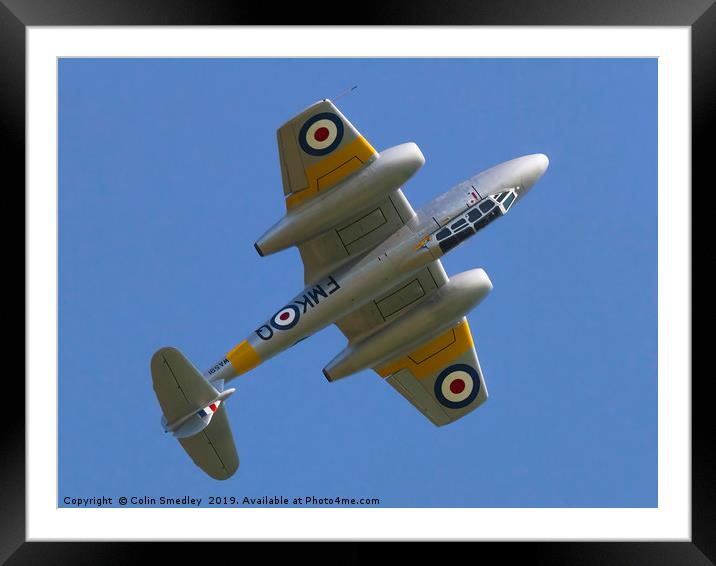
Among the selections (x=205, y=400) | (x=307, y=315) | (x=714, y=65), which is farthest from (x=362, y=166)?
(x=714, y=65)

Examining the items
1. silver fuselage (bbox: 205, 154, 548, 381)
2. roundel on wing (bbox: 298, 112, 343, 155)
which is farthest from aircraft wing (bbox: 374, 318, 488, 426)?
roundel on wing (bbox: 298, 112, 343, 155)

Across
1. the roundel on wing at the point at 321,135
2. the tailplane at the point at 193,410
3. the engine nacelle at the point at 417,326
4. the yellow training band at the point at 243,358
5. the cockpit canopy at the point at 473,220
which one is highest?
the roundel on wing at the point at 321,135

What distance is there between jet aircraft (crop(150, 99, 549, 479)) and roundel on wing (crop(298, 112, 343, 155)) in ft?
0.05

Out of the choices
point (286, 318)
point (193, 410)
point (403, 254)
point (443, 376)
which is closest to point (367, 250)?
point (403, 254)

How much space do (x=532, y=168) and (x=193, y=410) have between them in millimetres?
6708

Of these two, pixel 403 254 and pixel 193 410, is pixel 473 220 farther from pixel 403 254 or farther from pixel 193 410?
pixel 193 410

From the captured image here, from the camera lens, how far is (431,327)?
16.5 metres

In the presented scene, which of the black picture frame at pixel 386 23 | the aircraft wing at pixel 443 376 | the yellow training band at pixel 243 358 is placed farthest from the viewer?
the aircraft wing at pixel 443 376

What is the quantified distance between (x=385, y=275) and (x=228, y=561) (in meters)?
5.12

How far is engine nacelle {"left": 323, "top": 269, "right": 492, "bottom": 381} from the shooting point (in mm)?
16156

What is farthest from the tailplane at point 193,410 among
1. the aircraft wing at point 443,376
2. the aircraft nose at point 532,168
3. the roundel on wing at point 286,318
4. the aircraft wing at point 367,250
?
the aircraft nose at point 532,168

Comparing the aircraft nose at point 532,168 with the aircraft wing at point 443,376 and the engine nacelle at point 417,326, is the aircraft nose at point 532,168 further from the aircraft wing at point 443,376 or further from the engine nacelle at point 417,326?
the aircraft wing at point 443,376

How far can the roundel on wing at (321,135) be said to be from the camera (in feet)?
50.1

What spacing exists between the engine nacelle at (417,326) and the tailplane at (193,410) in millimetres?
2259
